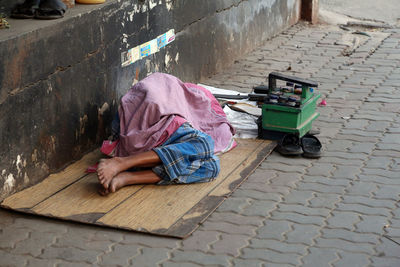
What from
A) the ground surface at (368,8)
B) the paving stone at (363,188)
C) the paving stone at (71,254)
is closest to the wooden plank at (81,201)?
the paving stone at (71,254)

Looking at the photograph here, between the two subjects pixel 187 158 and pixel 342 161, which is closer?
pixel 187 158

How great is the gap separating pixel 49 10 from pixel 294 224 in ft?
7.76

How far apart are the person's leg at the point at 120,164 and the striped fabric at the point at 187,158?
0.05m

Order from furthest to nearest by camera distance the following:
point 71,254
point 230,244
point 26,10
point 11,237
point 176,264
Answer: point 26,10
point 11,237
point 230,244
point 71,254
point 176,264

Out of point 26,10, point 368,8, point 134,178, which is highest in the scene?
point 26,10

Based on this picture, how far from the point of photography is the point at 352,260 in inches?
154

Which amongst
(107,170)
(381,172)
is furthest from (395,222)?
(107,170)

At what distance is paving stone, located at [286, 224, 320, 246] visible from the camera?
13.5 ft

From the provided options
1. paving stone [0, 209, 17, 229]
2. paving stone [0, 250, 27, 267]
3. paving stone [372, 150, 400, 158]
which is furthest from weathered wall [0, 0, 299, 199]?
paving stone [372, 150, 400, 158]

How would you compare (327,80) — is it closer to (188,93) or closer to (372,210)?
(188,93)

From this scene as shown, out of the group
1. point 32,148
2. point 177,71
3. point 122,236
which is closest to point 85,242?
point 122,236

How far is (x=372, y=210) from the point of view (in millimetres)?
4527

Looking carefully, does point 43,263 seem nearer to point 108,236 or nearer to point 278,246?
point 108,236

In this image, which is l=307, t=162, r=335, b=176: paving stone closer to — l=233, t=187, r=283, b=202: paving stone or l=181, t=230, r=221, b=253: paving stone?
l=233, t=187, r=283, b=202: paving stone
